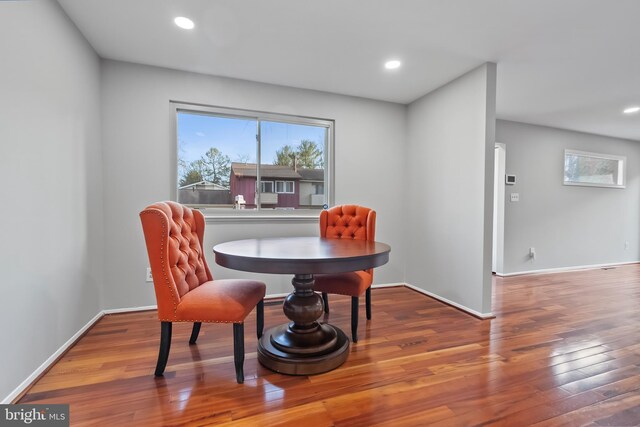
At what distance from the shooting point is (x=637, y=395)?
1546mm

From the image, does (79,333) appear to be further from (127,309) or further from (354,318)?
(354,318)

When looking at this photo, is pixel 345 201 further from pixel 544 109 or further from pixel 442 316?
pixel 544 109

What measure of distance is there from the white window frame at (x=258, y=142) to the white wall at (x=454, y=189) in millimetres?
1048

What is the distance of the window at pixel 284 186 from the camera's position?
3213mm

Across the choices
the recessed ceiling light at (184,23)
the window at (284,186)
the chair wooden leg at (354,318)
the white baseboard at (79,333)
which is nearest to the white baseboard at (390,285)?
the white baseboard at (79,333)

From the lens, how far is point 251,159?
309cm

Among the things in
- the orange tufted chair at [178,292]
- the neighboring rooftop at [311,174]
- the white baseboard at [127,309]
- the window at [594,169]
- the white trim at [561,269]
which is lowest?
the white trim at [561,269]

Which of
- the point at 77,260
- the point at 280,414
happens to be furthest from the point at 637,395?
the point at 77,260

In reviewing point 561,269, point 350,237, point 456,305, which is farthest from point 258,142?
point 561,269

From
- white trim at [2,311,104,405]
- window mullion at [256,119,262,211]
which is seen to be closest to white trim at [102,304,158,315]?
white trim at [2,311,104,405]

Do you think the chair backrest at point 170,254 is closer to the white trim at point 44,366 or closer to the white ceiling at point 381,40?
the white trim at point 44,366

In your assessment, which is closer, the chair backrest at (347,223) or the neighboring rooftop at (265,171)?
the chair backrest at (347,223)

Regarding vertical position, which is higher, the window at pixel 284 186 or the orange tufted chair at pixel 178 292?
the window at pixel 284 186

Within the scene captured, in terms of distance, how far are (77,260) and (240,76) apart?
2.13m
